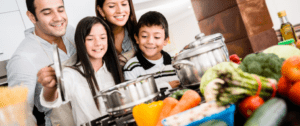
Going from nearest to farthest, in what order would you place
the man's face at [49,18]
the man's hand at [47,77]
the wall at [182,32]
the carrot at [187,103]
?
1. the carrot at [187,103]
2. the man's hand at [47,77]
3. the man's face at [49,18]
4. the wall at [182,32]

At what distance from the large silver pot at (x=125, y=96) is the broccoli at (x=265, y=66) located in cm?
31

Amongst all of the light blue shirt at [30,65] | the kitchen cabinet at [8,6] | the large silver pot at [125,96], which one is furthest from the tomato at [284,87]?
the kitchen cabinet at [8,6]

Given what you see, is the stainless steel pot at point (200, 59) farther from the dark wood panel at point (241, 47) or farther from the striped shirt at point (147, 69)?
the dark wood panel at point (241, 47)

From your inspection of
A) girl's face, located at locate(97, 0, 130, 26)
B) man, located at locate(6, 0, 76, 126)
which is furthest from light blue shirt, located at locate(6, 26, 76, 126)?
girl's face, located at locate(97, 0, 130, 26)

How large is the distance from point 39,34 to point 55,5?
19 cm

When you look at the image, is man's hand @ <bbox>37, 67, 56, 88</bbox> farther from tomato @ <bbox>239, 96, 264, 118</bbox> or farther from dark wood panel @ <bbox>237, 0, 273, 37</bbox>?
dark wood panel @ <bbox>237, 0, 273, 37</bbox>

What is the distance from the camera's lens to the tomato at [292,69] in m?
0.33

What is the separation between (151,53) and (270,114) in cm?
99

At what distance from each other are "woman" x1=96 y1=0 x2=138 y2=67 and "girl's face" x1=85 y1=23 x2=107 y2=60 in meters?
0.19

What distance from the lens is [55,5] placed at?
102 centimetres

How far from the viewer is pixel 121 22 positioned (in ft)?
4.14

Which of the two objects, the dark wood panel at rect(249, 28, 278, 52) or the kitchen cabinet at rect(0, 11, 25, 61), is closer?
the kitchen cabinet at rect(0, 11, 25, 61)

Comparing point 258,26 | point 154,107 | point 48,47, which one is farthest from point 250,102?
point 258,26

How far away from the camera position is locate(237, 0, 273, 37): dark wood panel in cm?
174
